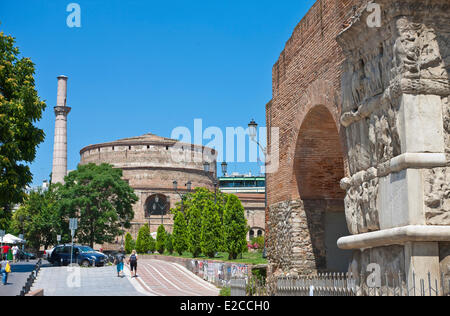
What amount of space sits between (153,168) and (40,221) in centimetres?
1900

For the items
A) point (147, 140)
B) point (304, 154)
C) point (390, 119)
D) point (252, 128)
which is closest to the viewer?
point (390, 119)

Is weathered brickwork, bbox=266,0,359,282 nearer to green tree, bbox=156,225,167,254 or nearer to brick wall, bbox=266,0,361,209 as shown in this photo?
brick wall, bbox=266,0,361,209

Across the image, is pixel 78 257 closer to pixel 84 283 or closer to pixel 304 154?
pixel 84 283

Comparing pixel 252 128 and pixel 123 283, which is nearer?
pixel 252 128

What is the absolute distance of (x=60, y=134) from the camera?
59.1 meters

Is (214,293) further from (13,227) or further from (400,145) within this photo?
(13,227)

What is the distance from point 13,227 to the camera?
5472 centimetres

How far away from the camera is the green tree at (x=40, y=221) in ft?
144

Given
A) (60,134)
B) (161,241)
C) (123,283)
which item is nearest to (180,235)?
(161,241)

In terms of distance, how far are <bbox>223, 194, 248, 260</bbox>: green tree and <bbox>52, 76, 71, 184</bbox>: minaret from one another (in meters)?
35.6

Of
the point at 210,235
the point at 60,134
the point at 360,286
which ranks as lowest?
the point at 360,286

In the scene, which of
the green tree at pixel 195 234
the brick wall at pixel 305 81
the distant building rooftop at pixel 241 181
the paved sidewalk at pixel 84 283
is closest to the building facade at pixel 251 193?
the distant building rooftop at pixel 241 181
